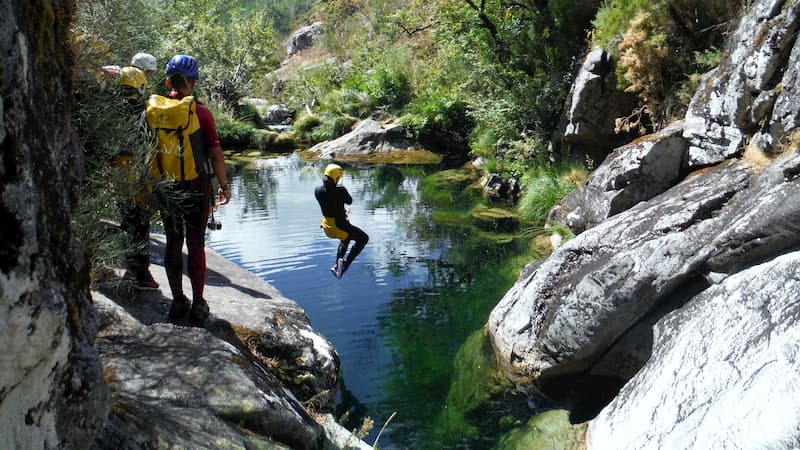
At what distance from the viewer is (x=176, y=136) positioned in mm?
4516

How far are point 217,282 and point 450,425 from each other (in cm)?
252

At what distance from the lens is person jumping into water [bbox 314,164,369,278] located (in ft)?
25.5

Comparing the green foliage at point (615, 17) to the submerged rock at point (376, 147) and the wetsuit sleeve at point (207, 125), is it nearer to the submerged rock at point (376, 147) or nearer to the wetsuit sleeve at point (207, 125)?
the wetsuit sleeve at point (207, 125)

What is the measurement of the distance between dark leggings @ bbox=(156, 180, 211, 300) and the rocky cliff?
312cm

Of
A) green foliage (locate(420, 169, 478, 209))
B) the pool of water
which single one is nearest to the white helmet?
the pool of water

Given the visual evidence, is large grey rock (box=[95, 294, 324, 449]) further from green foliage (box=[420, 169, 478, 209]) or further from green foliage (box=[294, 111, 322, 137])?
green foliage (box=[294, 111, 322, 137])

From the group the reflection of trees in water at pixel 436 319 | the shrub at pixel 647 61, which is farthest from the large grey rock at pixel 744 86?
the reflection of trees in water at pixel 436 319

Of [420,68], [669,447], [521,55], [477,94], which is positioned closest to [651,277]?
[669,447]

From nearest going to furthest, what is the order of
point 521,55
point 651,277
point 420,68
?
point 651,277 < point 521,55 < point 420,68

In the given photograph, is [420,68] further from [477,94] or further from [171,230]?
[171,230]

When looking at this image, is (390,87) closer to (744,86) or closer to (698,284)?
(744,86)

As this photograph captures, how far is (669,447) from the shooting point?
4102 mm

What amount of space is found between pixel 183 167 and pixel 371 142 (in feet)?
57.3

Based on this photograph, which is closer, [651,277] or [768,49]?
[651,277]
